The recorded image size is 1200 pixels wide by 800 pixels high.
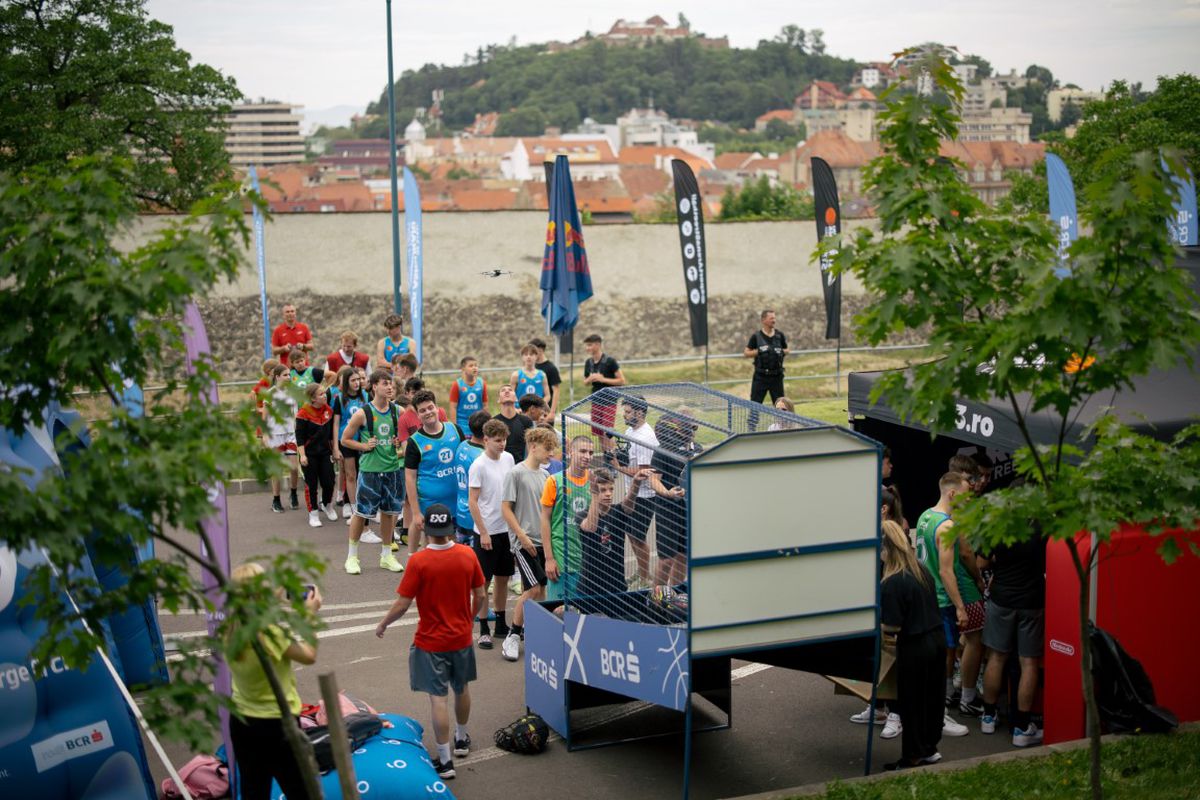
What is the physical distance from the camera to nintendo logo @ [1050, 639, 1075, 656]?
7391 mm

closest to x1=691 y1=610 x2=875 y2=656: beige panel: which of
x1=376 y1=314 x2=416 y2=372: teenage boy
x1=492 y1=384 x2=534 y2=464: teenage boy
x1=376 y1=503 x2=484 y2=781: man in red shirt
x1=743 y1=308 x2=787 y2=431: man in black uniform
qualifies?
x1=376 y1=503 x2=484 y2=781: man in red shirt

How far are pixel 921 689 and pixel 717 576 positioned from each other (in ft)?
5.34

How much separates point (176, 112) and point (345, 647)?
3172 centimetres

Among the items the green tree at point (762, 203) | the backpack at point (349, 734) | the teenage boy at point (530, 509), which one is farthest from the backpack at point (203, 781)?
the green tree at point (762, 203)

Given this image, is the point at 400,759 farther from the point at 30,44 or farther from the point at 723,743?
the point at 30,44

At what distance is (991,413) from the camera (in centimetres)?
886

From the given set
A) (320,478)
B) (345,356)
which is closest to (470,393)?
(320,478)

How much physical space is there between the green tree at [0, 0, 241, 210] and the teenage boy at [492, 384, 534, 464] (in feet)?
82.0

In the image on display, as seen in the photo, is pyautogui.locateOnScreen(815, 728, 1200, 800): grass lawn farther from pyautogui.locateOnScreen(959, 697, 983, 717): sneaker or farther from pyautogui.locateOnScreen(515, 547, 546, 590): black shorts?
pyautogui.locateOnScreen(515, 547, 546, 590): black shorts

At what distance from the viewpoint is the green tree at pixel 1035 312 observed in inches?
202

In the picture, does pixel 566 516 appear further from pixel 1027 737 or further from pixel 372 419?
pixel 372 419

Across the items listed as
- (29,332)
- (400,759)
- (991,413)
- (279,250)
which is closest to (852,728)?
(991,413)

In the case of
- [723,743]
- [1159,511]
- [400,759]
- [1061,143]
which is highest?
[1061,143]

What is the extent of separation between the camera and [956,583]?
795cm
